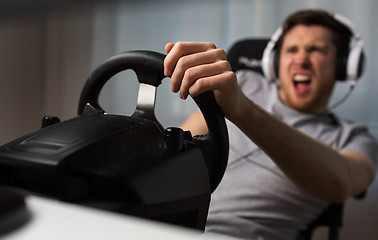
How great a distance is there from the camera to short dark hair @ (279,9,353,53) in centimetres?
125

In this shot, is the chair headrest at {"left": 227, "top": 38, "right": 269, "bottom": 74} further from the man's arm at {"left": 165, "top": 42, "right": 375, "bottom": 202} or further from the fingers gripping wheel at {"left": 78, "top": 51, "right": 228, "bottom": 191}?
the fingers gripping wheel at {"left": 78, "top": 51, "right": 228, "bottom": 191}

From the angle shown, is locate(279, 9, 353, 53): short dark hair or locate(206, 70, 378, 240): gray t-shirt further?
locate(279, 9, 353, 53): short dark hair

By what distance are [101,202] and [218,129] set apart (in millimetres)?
162

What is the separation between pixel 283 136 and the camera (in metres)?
0.74

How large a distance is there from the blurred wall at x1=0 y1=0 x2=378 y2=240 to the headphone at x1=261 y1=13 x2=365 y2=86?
26 centimetres

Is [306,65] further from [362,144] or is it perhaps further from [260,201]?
[260,201]

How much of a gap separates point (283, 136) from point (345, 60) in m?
0.58

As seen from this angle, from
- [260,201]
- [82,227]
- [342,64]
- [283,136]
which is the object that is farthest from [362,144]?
[82,227]

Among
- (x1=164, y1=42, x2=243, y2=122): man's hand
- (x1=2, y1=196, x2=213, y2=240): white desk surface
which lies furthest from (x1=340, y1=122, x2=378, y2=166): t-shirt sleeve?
(x1=2, y1=196, x2=213, y2=240): white desk surface

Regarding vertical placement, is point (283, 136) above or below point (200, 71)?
below

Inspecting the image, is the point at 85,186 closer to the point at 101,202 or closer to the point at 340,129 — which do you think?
the point at 101,202

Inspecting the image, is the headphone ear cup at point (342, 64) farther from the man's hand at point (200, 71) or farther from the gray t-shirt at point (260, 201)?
the man's hand at point (200, 71)

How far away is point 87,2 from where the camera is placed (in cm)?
123

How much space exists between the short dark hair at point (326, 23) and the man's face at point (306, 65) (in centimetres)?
1
